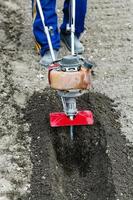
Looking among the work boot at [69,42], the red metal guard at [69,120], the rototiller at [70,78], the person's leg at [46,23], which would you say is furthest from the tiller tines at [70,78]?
the work boot at [69,42]

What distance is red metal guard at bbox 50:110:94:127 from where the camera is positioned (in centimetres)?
419

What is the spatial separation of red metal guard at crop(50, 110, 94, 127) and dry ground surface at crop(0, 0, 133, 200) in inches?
5.6

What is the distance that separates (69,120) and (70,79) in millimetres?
493

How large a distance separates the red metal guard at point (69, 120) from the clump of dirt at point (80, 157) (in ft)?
0.46

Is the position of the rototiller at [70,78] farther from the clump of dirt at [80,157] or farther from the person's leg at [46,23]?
the person's leg at [46,23]

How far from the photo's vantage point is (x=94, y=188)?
3963mm

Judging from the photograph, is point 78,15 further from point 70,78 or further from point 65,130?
point 70,78

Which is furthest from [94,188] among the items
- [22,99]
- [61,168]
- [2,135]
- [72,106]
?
[22,99]

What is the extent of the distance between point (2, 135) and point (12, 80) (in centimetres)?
85

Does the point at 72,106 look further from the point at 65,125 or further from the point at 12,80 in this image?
the point at 12,80

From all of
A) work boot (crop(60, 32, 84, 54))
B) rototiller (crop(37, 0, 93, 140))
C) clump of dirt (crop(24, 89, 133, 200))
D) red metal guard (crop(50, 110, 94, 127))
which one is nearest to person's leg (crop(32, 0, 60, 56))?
work boot (crop(60, 32, 84, 54))

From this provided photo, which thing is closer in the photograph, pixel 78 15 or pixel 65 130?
pixel 65 130

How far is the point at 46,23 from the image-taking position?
5.23m

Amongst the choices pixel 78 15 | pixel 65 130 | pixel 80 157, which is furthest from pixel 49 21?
pixel 80 157
